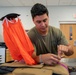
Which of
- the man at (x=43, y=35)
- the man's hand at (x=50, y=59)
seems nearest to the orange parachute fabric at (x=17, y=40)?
the man's hand at (x=50, y=59)

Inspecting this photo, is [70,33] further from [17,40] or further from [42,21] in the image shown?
[17,40]

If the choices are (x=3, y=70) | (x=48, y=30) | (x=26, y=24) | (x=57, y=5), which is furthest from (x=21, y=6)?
(x=3, y=70)

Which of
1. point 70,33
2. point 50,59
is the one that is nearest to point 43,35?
point 50,59

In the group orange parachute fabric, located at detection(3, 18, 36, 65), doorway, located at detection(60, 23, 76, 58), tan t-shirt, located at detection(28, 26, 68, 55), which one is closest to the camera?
orange parachute fabric, located at detection(3, 18, 36, 65)

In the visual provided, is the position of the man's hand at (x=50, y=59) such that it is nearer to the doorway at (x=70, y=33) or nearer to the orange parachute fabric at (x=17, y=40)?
the orange parachute fabric at (x=17, y=40)

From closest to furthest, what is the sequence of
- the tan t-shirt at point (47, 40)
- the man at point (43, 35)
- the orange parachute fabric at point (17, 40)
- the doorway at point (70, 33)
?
the orange parachute fabric at point (17, 40) < the man at point (43, 35) < the tan t-shirt at point (47, 40) < the doorway at point (70, 33)

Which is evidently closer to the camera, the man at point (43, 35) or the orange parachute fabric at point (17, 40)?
the orange parachute fabric at point (17, 40)

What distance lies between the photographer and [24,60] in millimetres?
961

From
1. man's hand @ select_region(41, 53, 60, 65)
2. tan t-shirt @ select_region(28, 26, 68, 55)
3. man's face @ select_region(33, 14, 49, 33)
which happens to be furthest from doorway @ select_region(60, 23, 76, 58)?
man's hand @ select_region(41, 53, 60, 65)

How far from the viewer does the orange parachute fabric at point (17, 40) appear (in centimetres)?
92

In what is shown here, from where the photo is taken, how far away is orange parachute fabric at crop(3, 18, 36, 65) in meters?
0.92

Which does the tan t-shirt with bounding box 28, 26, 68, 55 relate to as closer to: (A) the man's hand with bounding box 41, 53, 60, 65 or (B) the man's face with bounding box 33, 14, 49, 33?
(B) the man's face with bounding box 33, 14, 49, 33

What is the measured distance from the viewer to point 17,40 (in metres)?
0.92

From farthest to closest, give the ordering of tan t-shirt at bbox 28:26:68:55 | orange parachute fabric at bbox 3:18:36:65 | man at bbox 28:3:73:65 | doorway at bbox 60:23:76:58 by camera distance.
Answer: doorway at bbox 60:23:76:58 < tan t-shirt at bbox 28:26:68:55 < man at bbox 28:3:73:65 < orange parachute fabric at bbox 3:18:36:65
